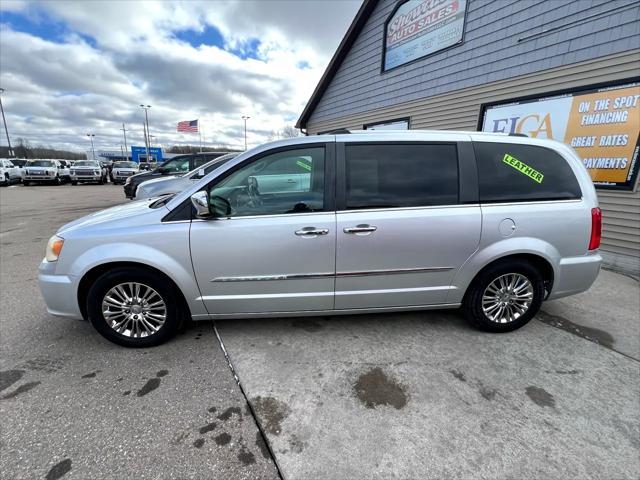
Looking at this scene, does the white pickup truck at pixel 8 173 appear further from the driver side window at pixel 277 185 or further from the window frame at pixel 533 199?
the window frame at pixel 533 199

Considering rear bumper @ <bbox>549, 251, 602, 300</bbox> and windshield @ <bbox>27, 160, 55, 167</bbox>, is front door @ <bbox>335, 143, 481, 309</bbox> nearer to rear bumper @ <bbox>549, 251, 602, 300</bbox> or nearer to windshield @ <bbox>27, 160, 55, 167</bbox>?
rear bumper @ <bbox>549, 251, 602, 300</bbox>

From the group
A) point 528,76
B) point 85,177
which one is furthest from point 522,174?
point 85,177

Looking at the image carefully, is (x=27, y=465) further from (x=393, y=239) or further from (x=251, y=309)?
(x=393, y=239)

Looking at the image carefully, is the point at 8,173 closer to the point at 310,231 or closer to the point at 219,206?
the point at 219,206

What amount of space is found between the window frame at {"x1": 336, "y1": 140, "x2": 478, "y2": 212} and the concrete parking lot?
1265mm

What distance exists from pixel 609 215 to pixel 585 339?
3370mm

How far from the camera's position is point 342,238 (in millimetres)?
2727

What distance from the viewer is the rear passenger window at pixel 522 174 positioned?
2943 millimetres

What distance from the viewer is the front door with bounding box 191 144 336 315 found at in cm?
268

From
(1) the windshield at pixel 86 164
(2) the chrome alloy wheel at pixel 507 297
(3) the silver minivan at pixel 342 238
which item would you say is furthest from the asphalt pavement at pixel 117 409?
(1) the windshield at pixel 86 164

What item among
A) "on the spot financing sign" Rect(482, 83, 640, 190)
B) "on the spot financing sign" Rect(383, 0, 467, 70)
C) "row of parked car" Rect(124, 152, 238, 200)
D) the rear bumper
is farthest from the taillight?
"row of parked car" Rect(124, 152, 238, 200)

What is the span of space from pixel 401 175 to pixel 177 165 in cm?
854

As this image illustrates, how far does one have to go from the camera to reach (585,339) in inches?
123

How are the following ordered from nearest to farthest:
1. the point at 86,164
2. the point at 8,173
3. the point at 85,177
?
the point at 8,173 → the point at 85,177 → the point at 86,164
